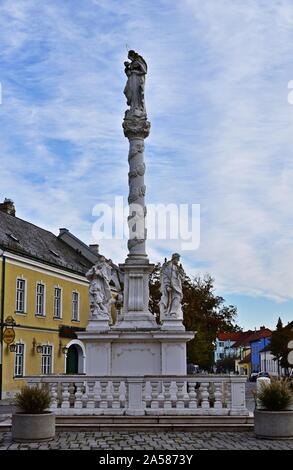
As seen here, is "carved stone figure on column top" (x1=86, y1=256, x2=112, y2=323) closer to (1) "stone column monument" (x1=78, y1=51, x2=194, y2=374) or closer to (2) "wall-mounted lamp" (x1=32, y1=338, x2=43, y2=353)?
(1) "stone column monument" (x1=78, y1=51, x2=194, y2=374)

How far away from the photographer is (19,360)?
101 ft

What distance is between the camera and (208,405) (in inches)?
557

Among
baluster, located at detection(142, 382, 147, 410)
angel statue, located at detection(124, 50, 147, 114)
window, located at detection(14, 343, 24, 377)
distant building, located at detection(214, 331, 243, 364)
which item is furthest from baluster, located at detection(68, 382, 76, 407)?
distant building, located at detection(214, 331, 243, 364)

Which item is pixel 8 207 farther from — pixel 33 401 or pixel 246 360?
pixel 246 360

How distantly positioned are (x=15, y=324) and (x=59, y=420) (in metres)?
16.8

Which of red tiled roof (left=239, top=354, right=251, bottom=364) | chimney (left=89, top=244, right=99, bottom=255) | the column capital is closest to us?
the column capital

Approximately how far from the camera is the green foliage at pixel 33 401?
11.9 meters

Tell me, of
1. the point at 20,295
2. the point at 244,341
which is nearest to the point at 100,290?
the point at 20,295

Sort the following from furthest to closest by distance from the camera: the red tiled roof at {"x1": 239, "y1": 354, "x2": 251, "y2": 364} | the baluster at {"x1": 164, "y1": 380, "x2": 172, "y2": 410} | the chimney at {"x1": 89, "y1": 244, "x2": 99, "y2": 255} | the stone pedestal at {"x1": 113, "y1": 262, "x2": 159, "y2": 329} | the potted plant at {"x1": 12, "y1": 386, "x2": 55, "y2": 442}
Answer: the red tiled roof at {"x1": 239, "y1": 354, "x2": 251, "y2": 364}, the chimney at {"x1": 89, "y1": 244, "x2": 99, "y2": 255}, the stone pedestal at {"x1": 113, "y1": 262, "x2": 159, "y2": 329}, the baluster at {"x1": 164, "y1": 380, "x2": 172, "y2": 410}, the potted plant at {"x1": 12, "y1": 386, "x2": 55, "y2": 442}

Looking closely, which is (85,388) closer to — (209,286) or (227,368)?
(209,286)

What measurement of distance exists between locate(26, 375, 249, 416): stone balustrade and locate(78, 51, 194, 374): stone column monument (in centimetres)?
195

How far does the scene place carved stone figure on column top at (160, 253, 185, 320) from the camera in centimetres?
1752
